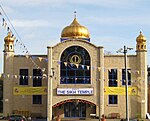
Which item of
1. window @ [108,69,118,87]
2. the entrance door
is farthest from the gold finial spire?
the entrance door

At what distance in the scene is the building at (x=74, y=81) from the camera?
175 feet

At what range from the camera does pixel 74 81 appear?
53719mm

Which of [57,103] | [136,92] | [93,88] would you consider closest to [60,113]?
[57,103]

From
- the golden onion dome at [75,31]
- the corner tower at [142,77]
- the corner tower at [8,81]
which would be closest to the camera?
the corner tower at [142,77]

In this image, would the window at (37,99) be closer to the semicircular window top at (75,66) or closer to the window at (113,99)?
the semicircular window top at (75,66)

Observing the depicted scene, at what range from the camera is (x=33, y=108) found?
183ft

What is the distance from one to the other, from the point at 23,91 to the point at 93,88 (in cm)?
898

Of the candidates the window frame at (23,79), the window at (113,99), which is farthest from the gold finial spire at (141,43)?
the window frame at (23,79)

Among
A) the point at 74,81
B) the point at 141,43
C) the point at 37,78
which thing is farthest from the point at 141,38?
the point at 37,78

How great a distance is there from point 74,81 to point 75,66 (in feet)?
5.97

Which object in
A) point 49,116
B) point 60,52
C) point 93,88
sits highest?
point 60,52

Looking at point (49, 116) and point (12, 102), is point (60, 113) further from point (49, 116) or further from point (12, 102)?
point (12, 102)

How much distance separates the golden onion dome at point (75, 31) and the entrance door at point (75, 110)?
935cm

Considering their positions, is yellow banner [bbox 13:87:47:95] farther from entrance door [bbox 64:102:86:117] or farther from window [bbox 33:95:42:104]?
entrance door [bbox 64:102:86:117]
